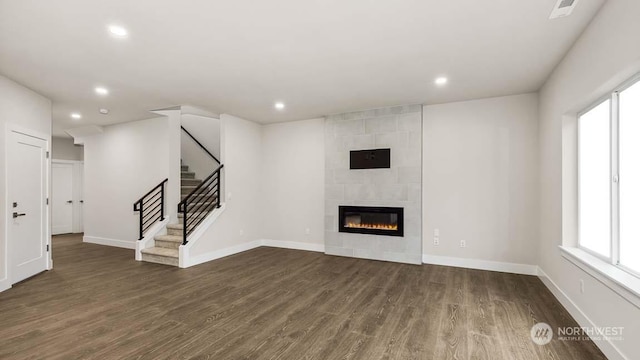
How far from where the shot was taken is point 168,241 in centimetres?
546

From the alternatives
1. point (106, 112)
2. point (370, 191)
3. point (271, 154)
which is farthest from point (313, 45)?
point (106, 112)

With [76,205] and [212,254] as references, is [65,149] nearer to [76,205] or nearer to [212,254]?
[76,205]

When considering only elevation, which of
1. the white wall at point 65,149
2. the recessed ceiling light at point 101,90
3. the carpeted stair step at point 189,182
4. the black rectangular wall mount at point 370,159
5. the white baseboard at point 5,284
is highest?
the recessed ceiling light at point 101,90

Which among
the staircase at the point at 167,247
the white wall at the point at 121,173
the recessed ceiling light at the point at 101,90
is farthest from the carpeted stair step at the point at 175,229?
the recessed ceiling light at the point at 101,90

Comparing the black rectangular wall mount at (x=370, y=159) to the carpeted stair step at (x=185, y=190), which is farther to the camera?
the carpeted stair step at (x=185, y=190)

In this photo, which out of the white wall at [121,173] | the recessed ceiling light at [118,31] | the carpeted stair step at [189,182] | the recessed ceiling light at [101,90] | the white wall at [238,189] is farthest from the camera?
the carpeted stair step at [189,182]

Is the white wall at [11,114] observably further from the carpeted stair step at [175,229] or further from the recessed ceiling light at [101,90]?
the carpeted stair step at [175,229]

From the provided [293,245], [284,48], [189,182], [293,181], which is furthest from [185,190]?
[284,48]

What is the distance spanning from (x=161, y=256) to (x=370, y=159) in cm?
432

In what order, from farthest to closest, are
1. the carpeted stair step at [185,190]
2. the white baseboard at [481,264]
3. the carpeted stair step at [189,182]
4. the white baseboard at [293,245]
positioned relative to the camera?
the carpeted stair step at [189,182], the carpeted stair step at [185,190], the white baseboard at [293,245], the white baseboard at [481,264]

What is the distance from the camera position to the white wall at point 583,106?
2023mm

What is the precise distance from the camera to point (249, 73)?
3.72m

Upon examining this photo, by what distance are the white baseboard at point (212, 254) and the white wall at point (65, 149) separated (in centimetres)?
685

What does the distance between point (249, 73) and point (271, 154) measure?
125 inches
